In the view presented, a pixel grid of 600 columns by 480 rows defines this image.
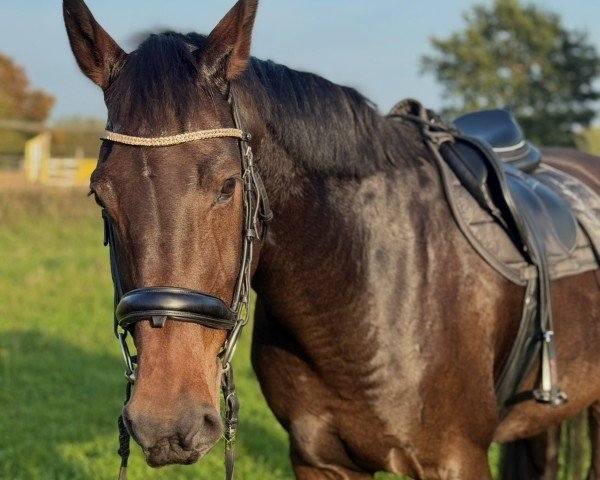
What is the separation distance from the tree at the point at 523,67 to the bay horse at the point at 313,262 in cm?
2919

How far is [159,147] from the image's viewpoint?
2.06 meters

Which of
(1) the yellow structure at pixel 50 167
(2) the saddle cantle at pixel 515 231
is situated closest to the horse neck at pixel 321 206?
(2) the saddle cantle at pixel 515 231

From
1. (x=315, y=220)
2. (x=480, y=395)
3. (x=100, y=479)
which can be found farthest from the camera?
(x=100, y=479)

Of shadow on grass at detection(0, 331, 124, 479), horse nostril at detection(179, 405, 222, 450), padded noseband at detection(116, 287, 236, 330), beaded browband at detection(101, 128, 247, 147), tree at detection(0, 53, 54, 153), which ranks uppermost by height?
tree at detection(0, 53, 54, 153)

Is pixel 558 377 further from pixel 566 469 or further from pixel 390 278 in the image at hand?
pixel 566 469

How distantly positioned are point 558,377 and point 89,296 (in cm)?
818

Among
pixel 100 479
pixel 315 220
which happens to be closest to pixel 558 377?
pixel 315 220

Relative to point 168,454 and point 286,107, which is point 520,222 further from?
point 168,454

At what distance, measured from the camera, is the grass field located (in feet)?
16.8

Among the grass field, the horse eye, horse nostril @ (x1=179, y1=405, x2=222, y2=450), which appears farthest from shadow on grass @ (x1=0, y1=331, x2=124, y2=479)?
the horse eye

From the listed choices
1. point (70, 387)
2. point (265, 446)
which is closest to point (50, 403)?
point (70, 387)

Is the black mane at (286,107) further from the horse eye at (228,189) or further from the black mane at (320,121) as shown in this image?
the horse eye at (228,189)

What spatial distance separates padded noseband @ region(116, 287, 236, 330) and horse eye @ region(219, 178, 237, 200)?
0.26 meters

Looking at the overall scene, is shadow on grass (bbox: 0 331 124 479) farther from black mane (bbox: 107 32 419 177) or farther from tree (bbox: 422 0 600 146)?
tree (bbox: 422 0 600 146)
